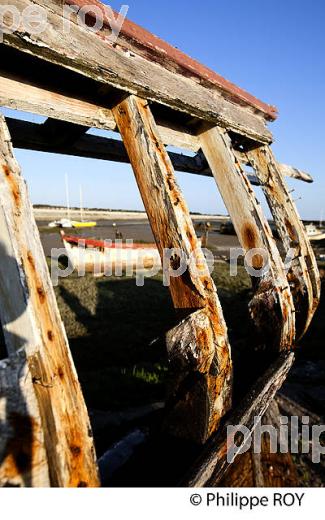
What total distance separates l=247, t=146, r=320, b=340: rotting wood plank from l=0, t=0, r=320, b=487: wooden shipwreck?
0.04ft

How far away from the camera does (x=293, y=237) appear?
275 cm

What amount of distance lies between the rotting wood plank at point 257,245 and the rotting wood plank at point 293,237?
51 centimetres

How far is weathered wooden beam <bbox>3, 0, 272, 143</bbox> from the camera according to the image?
1.35 meters

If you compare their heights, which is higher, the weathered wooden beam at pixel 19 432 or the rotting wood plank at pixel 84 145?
the rotting wood plank at pixel 84 145

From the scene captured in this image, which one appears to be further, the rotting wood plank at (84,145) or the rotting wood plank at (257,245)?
the rotting wood plank at (84,145)

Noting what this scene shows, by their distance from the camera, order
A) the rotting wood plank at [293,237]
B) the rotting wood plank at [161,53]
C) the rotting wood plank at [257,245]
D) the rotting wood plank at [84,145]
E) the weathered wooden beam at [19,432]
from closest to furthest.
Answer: the weathered wooden beam at [19,432], the rotting wood plank at [161,53], the rotting wood plank at [257,245], the rotting wood plank at [293,237], the rotting wood plank at [84,145]

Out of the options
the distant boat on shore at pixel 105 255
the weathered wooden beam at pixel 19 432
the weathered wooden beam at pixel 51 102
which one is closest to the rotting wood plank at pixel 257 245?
the weathered wooden beam at pixel 51 102

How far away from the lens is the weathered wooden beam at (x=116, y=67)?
1.35 meters

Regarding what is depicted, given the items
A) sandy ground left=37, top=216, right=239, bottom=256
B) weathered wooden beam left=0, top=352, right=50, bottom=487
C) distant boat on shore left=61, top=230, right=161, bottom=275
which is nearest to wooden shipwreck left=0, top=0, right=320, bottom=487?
weathered wooden beam left=0, top=352, right=50, bottom=487

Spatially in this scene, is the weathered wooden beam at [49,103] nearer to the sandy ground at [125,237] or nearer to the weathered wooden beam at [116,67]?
the weathered wooden beam at [116,67]

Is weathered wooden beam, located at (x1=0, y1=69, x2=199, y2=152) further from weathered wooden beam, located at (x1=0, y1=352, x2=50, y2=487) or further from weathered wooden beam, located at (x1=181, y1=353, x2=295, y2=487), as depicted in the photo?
weathered wooden beam, located at (x1=181, y1=353, x2=295, y2=487)

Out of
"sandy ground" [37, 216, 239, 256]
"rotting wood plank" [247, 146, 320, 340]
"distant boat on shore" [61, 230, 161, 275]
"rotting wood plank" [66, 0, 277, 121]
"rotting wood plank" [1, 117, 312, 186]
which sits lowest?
"rotting wood plank" [247, 146, 320, 340]

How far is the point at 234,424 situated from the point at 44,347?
3.43 ft

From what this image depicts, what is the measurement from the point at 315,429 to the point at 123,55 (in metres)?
3.82
